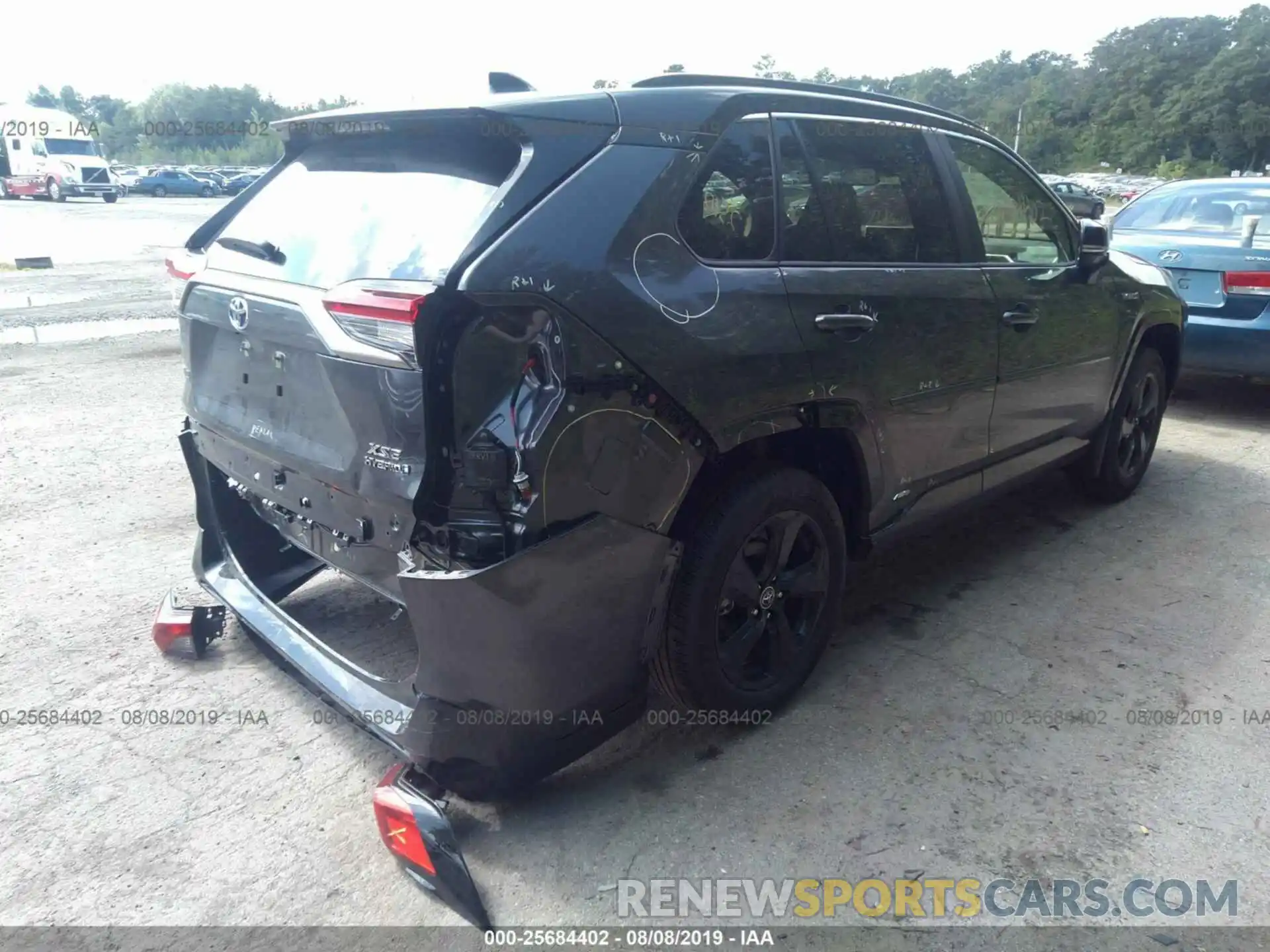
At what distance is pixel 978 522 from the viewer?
496 cm

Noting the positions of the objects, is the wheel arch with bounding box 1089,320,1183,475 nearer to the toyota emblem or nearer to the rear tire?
the rear tire

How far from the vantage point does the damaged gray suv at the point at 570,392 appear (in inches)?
88.5

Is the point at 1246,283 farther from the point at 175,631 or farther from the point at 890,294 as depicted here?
the point at 175,631

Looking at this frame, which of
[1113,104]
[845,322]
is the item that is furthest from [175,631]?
[1113,104]

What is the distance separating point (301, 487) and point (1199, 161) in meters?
66.9

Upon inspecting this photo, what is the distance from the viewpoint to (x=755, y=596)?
2955 mm

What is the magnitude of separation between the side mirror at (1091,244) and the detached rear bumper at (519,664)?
9.11 feet

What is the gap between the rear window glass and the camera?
2.33 meters

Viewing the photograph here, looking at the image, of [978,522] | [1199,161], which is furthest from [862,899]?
[1199,161]

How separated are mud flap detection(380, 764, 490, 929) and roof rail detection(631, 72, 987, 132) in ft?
6.58

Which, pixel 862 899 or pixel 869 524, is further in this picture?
pixel 869 524

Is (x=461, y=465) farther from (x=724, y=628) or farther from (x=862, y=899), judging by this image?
(x=862, y=899)

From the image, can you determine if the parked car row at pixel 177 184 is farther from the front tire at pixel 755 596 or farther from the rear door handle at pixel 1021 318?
the front tire at pixel 755 596

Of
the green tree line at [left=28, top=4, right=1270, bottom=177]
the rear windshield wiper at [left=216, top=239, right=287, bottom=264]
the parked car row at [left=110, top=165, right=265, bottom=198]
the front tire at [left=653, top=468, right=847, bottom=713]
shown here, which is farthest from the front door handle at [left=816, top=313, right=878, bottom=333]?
the parked car row at [left=110, top=165, right=265, bottom=198]
